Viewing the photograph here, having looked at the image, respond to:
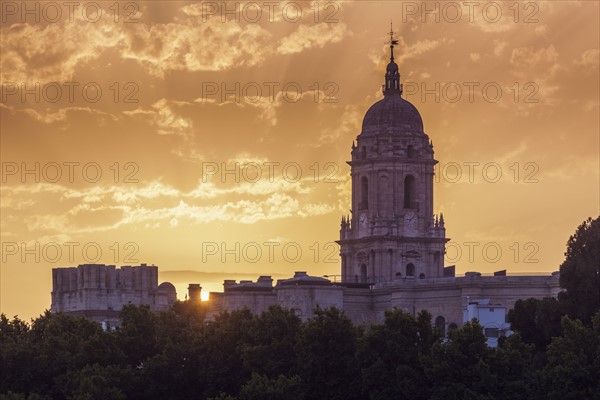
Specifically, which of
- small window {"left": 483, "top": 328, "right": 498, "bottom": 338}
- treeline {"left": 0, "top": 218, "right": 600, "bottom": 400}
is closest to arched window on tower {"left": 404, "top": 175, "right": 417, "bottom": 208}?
small window {"left": 483, "top": 328, "right": 498, "bottom": 338}

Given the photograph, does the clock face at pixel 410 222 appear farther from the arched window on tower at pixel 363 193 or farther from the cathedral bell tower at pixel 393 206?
the arched window on tower at pixel 363 193

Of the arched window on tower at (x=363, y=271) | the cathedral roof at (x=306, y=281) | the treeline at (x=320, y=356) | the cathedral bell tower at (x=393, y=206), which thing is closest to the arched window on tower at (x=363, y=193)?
the cathedral bell tower at (x=393, y=206)

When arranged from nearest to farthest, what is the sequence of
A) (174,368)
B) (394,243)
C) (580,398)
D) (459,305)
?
(580,398), (174,368), (459,305), (394,243)

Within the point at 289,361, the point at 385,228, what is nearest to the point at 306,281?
the point at 385,228

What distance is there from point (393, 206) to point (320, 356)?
66.6 metres

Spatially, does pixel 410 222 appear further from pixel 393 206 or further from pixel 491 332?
pixel 491 332

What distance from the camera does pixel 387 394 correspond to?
127062mm

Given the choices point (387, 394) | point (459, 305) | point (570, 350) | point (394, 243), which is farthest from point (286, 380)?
point (394, 243)

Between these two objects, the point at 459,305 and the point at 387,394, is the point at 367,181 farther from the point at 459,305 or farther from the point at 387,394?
the point at 387,394

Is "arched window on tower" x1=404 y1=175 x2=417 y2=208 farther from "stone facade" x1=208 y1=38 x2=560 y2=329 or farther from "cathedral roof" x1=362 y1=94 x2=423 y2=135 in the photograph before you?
"cathedral roof" x1=362 y1=94 x2=423 y2=135

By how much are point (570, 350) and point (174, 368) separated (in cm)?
2739

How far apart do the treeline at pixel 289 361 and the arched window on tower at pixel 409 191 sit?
50463 mm

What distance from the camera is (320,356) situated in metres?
132

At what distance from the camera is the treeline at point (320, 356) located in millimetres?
124750
